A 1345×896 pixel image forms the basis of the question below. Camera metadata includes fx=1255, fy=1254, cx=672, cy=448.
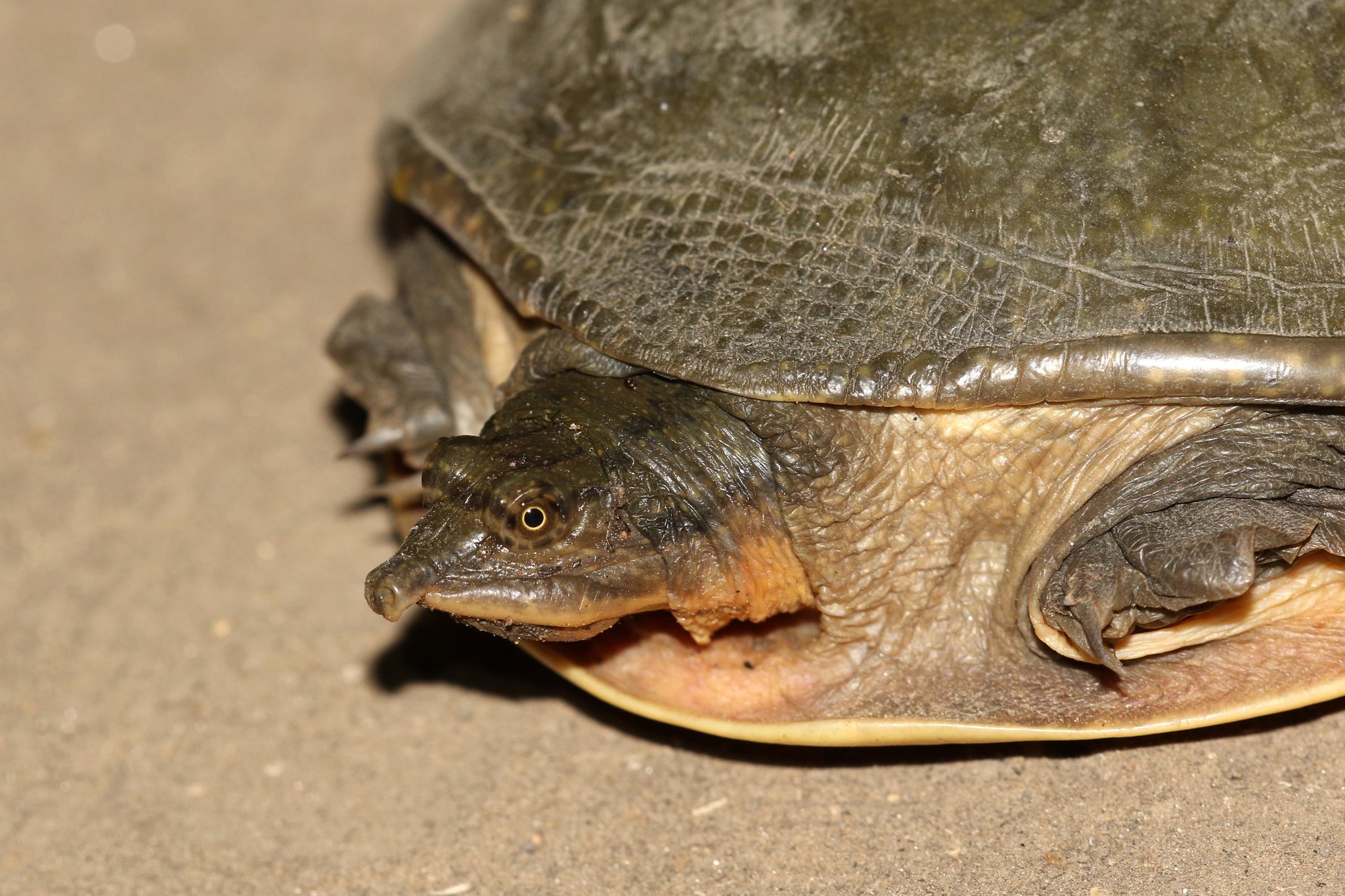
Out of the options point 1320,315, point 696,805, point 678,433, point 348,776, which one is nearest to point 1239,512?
point 1320,315

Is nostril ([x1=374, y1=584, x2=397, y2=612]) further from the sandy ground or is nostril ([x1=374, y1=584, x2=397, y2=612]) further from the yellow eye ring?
the sandy ground

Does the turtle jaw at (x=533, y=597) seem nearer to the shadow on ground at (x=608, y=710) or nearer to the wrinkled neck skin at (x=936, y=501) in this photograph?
the wrinkled neck skin at (x=936, y=501)

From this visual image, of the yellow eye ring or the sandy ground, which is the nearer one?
the yellow eye ring

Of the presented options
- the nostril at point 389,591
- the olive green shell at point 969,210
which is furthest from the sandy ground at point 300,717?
the olive green shell at point 969,210

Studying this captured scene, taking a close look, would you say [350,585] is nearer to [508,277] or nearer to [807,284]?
[508,277]

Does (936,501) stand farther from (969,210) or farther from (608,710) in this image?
(608,710)

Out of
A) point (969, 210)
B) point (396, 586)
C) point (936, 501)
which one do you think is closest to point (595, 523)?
point (396, 586)

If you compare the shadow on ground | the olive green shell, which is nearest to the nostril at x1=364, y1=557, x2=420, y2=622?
the olive green shell
